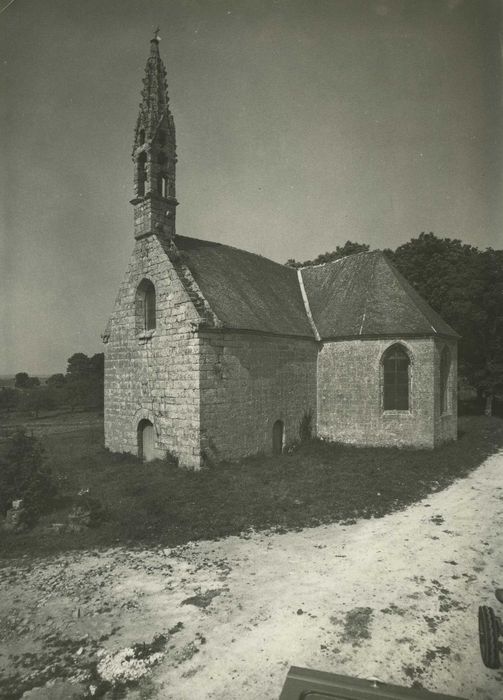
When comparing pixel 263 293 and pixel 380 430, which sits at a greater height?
pixel 263 293

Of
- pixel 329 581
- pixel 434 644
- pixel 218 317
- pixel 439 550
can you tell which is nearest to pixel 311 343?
pixel 218 317

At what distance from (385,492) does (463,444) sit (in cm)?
805

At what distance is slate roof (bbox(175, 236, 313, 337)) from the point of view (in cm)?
1430

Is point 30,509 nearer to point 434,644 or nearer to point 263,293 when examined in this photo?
point 434,644

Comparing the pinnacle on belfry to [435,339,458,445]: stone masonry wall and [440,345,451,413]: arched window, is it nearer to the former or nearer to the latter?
[435,339,458,445]: stone masonry wall

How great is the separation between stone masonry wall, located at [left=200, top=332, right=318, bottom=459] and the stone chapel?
44 millimetres

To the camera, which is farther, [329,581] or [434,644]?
[329,581]

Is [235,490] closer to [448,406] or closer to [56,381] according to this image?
[448,406]

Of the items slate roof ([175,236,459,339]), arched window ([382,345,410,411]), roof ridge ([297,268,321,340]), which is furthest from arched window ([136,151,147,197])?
arched window ([382,345,410,411])

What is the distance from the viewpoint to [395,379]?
16.4 metres

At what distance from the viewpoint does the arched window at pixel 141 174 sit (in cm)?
1527

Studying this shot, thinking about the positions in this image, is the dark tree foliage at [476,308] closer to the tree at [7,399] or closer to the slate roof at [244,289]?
the slate roof at [244,289]

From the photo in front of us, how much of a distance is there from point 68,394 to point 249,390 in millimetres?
25599

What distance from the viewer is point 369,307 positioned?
1745cm
